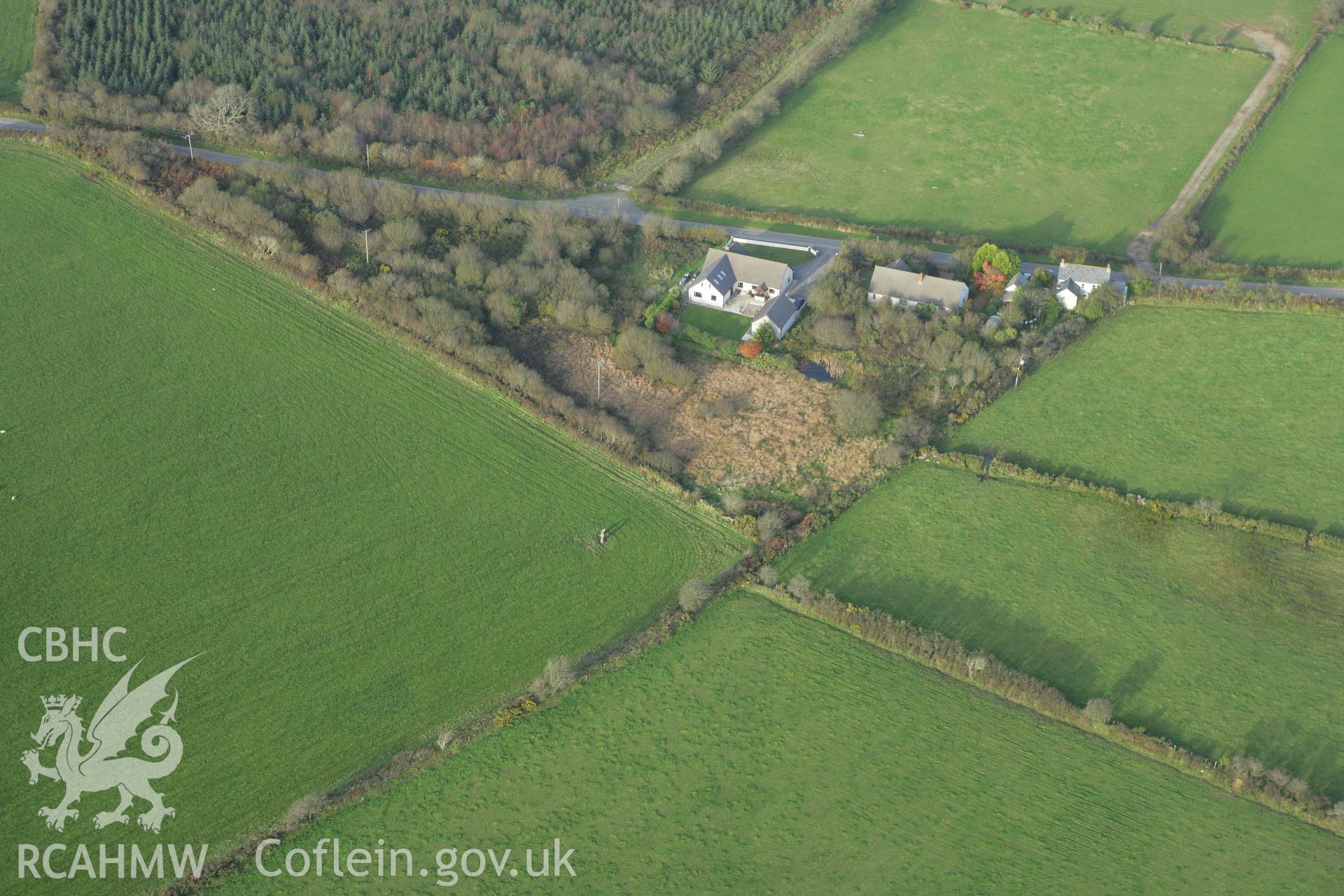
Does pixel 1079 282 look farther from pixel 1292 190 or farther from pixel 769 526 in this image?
pixel 769 526

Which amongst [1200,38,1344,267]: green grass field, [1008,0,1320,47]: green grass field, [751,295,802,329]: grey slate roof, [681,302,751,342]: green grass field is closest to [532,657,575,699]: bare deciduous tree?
[681,302,751,342]: green grass field

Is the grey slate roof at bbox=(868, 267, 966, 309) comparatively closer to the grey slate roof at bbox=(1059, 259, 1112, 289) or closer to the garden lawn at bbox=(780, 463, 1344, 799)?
the grey slate roof at bbox=(1059, 259, 1112, 289)

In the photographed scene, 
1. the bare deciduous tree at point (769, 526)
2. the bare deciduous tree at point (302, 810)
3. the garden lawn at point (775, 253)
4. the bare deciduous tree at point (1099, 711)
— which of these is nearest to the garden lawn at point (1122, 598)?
the bare deciduous tree at point (1099, 711)

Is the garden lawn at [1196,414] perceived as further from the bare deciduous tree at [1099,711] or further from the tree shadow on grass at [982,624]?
the bare deciduous tree at [1099,711]

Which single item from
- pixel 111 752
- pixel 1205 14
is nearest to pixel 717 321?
pixel 111 752

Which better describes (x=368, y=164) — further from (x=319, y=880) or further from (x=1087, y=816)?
(x=1087, y=816)

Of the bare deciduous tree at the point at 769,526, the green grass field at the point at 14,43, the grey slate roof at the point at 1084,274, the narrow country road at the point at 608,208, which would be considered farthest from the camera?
the green grass field at the point at 14,43
